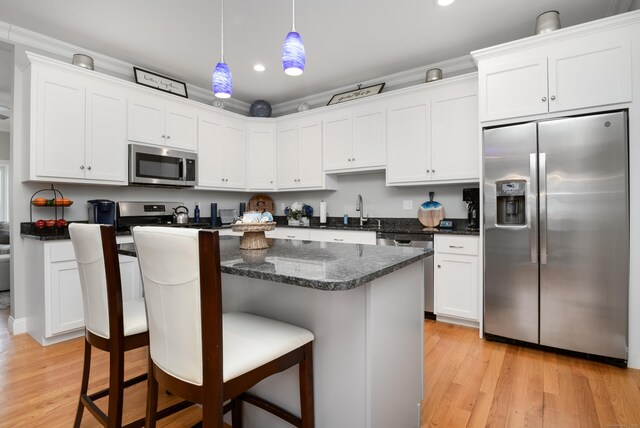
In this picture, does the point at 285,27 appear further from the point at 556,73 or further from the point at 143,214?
the point at 143,214

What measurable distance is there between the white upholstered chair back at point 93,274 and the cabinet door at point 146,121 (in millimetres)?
2238

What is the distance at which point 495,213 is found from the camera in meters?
2.65

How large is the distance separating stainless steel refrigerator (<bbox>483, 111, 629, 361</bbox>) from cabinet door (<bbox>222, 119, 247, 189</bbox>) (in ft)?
9.78

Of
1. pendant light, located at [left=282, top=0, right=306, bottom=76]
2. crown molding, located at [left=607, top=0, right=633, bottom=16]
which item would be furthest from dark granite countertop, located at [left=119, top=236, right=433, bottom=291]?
crown molding, located at [left=607, top=0, right=633, bottom=16]

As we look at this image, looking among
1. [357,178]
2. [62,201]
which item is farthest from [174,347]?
[357,178]

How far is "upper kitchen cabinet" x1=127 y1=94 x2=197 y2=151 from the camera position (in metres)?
3.36

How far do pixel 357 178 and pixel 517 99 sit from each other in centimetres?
203

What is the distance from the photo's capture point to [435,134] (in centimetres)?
334

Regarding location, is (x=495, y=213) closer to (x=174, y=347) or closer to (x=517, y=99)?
(x=517, y=99)

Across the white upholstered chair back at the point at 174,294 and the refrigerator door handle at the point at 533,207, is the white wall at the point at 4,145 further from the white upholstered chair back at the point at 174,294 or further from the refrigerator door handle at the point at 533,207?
the refrigerator door handle at the point at 533,207

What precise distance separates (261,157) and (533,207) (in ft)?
10.8

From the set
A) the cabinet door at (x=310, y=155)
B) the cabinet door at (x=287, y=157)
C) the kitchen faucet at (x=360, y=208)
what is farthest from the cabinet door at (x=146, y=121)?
the kitchen faucet at (x=360, y=208)

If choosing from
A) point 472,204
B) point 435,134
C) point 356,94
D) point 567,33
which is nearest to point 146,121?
point 356,94

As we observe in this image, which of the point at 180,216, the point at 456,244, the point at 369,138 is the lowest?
the point at 456,244
